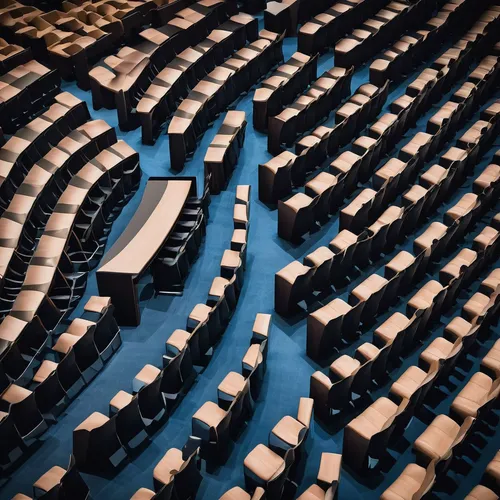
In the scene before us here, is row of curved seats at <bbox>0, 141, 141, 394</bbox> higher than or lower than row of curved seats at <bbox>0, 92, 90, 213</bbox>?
lower

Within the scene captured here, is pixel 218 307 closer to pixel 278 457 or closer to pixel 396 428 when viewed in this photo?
pixel 278 457

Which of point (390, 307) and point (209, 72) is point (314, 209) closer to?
point (390, 307)

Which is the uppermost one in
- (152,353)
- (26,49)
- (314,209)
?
(26,49)

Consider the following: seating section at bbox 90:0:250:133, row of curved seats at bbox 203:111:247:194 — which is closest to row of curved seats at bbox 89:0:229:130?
seating section at bbox 90:0:250:133

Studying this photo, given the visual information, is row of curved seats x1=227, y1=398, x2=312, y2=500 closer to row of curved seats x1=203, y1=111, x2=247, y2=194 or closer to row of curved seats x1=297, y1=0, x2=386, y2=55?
row of curved seats x1=203, y1=111, x2=247, y2=194

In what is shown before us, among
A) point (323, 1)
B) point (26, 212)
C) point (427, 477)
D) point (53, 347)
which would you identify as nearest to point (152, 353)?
point (53, 347)

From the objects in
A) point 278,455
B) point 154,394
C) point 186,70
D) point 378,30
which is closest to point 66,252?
point 154,394
